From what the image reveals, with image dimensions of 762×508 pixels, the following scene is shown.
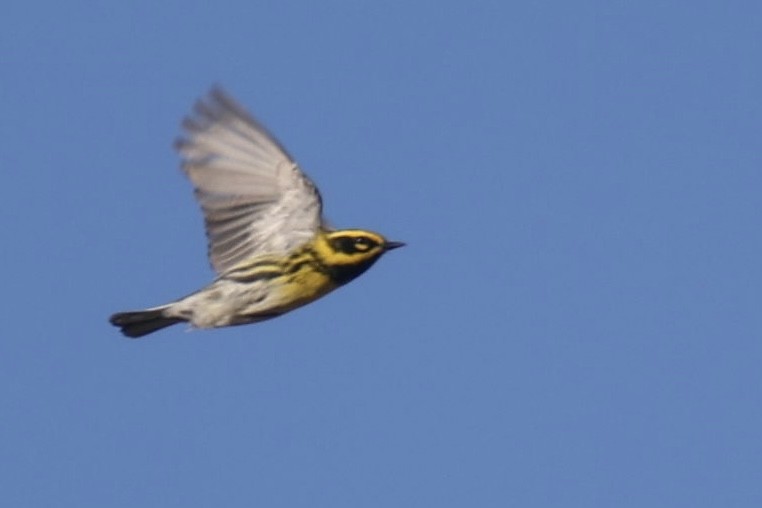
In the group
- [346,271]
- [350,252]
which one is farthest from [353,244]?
[346,271]

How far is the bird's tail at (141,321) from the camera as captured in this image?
3172cm

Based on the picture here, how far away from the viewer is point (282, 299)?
31359mm

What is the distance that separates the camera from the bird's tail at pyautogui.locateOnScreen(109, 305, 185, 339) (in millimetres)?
31719

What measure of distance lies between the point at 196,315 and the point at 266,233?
0.83 m

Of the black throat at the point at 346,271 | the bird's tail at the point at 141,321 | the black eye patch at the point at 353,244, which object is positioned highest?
the black eye patch at the point at 353,244

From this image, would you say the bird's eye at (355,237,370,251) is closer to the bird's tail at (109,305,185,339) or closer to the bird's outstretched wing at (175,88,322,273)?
the bird's outstretched wing at (175,88,322,273)

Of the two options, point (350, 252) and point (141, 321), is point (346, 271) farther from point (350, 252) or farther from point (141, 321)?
point (141, 321)

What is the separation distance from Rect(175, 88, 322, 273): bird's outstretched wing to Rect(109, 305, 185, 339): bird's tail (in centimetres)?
52

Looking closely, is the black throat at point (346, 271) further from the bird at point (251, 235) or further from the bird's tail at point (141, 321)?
the bird's tail at point (141, 321)

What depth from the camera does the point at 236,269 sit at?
104 ft

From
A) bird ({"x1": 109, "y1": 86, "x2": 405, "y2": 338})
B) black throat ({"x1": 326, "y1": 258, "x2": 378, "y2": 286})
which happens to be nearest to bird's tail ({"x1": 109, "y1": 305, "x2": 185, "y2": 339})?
bird ({"x1": 109, "y1": 86, "x2": 405, "y2": 338})

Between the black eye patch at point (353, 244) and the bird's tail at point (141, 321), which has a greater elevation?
the black eye patch at point (353, 244)

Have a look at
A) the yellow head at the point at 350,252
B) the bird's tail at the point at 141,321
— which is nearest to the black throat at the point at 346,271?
the yellow head at the point at 350,252

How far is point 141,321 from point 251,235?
3.19ft
